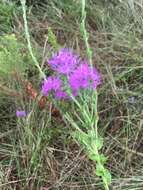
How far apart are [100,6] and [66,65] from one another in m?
1.43

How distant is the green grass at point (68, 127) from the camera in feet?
6.55

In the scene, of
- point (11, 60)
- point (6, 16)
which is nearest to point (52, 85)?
point (11, 60)

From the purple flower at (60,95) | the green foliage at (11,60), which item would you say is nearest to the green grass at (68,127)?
the green foliage at (11,60)

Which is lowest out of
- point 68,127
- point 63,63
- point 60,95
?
point 68,127

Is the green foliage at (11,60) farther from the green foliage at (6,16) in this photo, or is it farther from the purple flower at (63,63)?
the purple flower at (63,63)

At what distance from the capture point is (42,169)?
202cm

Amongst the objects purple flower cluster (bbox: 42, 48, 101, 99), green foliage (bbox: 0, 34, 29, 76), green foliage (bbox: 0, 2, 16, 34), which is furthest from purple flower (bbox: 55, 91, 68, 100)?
green foliage (bbox: 0, 2, 16, 34)

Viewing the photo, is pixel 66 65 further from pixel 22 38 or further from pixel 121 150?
pixel 22 38

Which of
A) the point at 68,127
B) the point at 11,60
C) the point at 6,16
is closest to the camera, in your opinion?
the point at 68,127

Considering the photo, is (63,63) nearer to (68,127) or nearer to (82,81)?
(82,81)

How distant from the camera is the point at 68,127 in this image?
6.88 feet

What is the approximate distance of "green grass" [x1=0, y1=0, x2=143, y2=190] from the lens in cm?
200

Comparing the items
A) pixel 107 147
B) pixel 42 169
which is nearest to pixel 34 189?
pixel 42 169

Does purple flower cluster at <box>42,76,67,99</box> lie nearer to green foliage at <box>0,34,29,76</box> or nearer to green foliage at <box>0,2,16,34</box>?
green foliage at <box>0,34,29,76</box>
